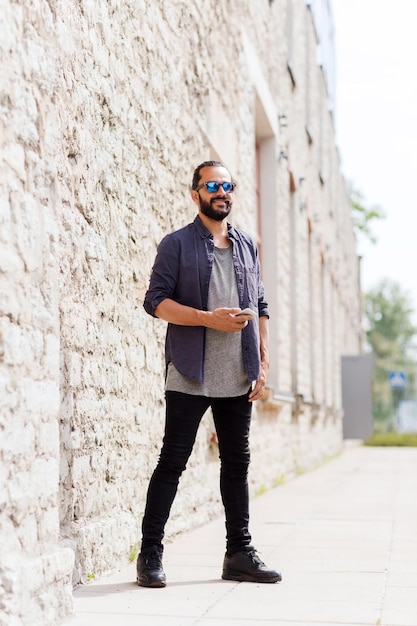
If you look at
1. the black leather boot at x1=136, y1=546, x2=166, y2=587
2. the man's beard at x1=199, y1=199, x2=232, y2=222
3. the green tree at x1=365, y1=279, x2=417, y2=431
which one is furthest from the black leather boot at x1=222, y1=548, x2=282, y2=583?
the green tree at x1=365, y1=279, x2=417, y2=431

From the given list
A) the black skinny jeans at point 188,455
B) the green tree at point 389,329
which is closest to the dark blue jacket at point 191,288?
the black skinny jeans at point 188,455

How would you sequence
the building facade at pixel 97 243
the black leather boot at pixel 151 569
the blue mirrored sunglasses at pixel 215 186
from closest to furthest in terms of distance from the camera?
the building facade at pixel 97 243 → the black leather boot at pixel 151 569 → the blue mirrored sunglasses at pixel 215 186

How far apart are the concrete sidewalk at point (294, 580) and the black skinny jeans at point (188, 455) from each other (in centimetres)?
26

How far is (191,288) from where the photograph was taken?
4.81 metres

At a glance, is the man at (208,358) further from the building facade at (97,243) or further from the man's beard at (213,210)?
the building facade at (97,243)

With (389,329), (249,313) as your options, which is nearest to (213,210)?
(249,313)

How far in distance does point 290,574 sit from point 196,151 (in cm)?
356

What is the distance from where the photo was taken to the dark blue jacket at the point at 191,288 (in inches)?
187

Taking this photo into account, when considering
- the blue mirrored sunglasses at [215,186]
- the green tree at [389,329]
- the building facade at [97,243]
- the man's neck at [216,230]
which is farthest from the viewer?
the green tree at [389,329]

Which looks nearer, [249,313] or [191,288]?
[249,313]

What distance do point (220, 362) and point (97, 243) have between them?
3.22ft

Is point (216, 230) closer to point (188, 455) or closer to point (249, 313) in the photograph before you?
point (249, 313)

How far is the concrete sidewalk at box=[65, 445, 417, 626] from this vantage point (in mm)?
4098

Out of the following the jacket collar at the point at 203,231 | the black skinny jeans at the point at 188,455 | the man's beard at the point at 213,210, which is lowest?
the black skinny jeans at the point at 188,455
